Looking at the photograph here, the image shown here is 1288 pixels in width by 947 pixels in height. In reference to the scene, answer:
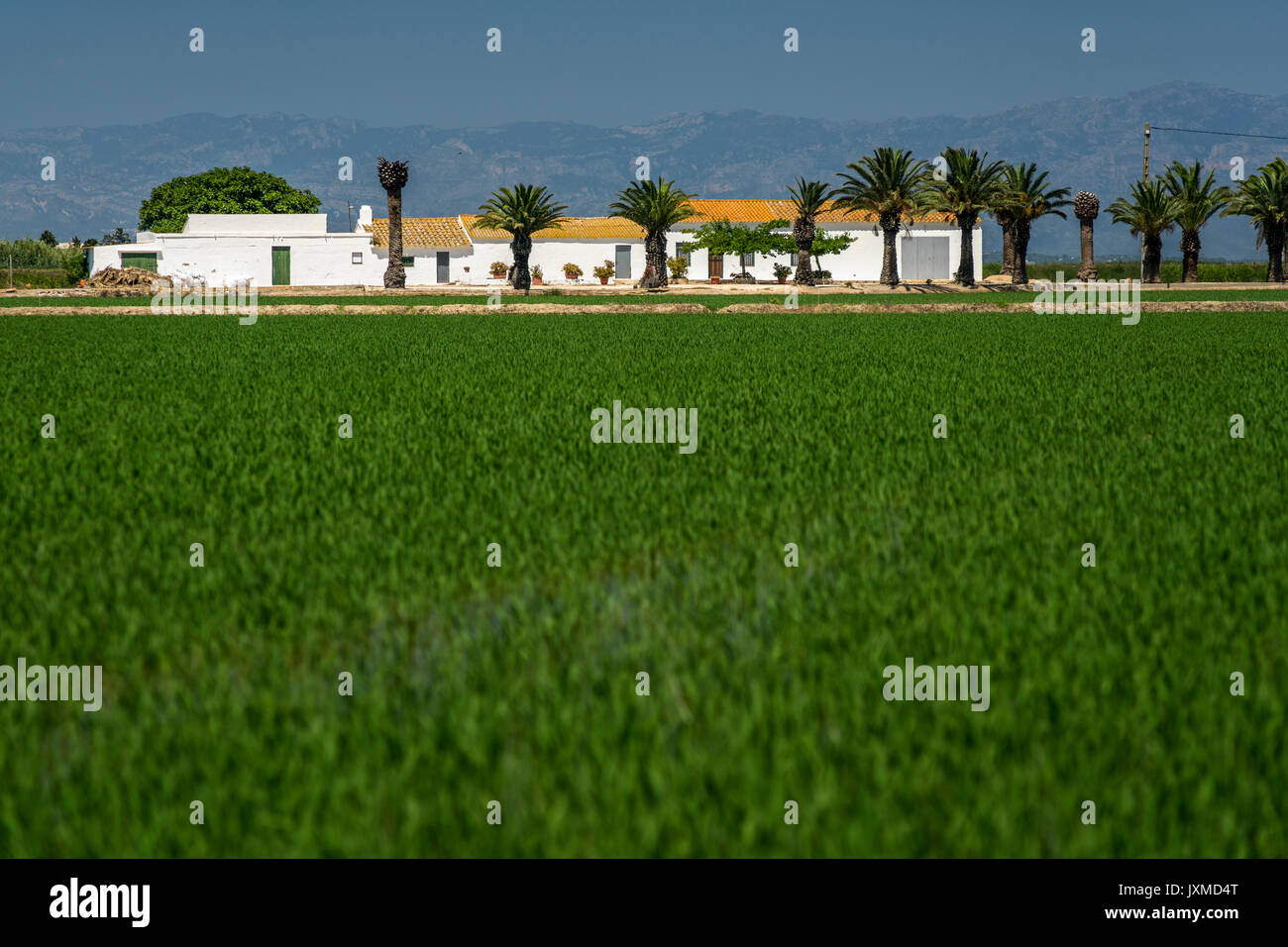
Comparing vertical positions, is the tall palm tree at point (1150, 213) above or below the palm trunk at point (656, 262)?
above

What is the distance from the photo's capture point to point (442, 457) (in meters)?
9.88

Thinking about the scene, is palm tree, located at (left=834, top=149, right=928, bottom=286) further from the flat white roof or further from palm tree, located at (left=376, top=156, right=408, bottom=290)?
the flat white roof

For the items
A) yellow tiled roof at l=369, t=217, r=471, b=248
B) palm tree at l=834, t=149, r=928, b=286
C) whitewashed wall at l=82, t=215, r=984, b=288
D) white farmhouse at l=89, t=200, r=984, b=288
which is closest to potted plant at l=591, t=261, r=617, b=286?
white farmhouse at l=89, t=200, r=984, b=288

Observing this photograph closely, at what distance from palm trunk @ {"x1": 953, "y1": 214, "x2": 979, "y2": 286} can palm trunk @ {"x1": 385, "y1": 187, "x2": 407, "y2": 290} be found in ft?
98.6

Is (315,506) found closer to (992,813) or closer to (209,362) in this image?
(992,813)

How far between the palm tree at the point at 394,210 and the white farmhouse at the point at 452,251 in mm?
7505

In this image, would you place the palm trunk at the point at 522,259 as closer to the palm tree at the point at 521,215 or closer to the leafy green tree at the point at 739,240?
the palm tree at the point at 521,215

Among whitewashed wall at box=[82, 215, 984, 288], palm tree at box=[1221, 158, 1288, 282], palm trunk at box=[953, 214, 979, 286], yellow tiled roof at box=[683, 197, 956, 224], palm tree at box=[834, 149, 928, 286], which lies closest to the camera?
palm tree at box=[834, 149, 928, 286]

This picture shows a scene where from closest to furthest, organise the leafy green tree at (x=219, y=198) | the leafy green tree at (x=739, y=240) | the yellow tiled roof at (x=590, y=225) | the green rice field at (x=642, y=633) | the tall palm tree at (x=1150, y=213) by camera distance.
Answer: the green rice field at (x=642, y=633)
the tall palm tree at (x=1150, y=213)
the leafy green tree at (x=739, y=240)
the yellow tiled roof at (x=590, y=225)
the leafy green tree at (x=219, y=198)

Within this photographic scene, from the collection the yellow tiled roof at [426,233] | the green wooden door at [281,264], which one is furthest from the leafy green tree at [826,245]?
the green wooden door at [281,264]

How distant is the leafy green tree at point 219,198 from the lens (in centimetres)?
10144

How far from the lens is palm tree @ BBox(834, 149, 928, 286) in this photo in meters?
66.6
